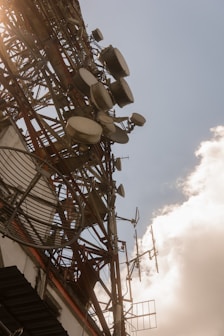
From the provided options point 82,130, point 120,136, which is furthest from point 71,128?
point 120,136

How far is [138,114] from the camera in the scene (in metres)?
16.9

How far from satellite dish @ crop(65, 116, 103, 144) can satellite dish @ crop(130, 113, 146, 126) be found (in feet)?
16.5

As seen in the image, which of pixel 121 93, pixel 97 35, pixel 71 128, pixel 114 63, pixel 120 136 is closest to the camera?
pixel 71 128

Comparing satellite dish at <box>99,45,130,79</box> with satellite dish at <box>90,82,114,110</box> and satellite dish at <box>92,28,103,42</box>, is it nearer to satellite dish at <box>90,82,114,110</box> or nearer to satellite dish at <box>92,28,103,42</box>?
satellite dish at <box>90,82,114,110</box>

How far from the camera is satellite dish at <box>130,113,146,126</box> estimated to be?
54.3 ft

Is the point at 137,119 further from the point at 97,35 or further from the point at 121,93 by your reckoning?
the point at 97,35

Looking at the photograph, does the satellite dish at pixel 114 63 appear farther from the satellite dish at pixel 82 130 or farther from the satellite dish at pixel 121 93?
the satellite dish at pixel 82 130

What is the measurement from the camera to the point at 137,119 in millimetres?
16672

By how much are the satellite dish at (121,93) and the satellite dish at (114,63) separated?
71cm

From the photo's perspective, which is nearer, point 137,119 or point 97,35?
point 137,119

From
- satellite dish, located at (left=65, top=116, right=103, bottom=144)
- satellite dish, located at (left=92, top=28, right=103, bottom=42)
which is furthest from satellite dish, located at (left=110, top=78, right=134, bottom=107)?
satellite dish, located at (left=92, top=28, right=103, bottom=42)

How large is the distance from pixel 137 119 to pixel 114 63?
2.36 metres

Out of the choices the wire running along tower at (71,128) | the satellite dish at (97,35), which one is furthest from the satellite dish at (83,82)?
the satellite dish at (97,35)

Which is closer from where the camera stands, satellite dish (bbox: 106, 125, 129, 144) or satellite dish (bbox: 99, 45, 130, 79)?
satellite dish (bbox: 106, 125, 129, 144)
